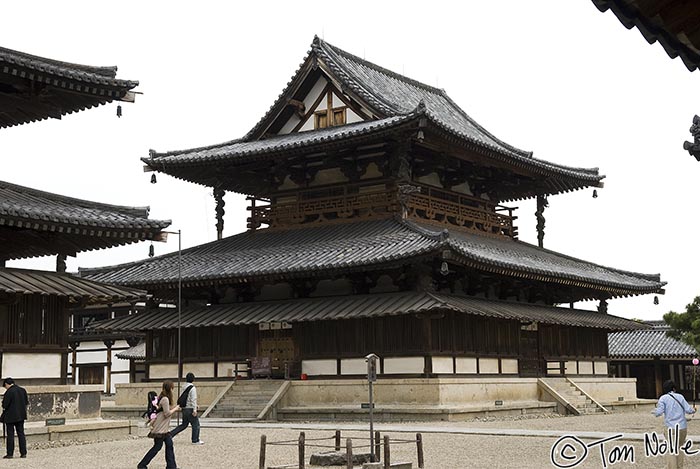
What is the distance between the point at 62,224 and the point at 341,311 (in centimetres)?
1261

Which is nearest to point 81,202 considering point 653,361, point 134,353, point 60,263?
point 60,263

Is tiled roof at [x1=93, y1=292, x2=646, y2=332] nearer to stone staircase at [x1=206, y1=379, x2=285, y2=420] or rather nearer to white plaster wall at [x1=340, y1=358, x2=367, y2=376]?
white plaster wall at [x1=340, y1=358, x2=367, y2=376]

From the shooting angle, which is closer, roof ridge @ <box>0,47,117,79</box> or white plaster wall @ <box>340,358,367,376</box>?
roof ridge @ <box>0,47,117,79</box>

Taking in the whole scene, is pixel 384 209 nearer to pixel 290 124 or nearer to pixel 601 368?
pixel 290 124

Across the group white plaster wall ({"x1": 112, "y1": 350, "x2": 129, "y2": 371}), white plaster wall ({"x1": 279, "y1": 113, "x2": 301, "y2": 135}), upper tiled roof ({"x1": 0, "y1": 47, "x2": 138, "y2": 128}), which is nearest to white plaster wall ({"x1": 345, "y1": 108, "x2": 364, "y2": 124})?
white plaster wall ({"x1": 279, "y1": 113, "x2": 301, "y2": 135})

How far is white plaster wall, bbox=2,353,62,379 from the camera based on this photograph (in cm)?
2167

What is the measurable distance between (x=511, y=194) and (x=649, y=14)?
33.8 metres

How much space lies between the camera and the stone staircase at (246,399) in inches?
1279

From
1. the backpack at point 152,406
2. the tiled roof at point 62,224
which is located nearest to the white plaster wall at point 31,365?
the tiled roof at point 62,224

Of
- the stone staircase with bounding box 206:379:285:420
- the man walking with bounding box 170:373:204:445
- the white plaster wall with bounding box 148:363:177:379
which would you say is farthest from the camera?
the white plaster wall with bounding box 148:363:177:379

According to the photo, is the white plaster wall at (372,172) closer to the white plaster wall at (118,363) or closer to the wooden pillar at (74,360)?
the white plaster wall at (118,363)

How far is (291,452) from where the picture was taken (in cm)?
2066

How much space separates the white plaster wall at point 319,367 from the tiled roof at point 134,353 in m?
24.5

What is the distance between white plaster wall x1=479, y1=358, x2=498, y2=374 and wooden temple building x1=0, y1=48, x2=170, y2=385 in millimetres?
14137
